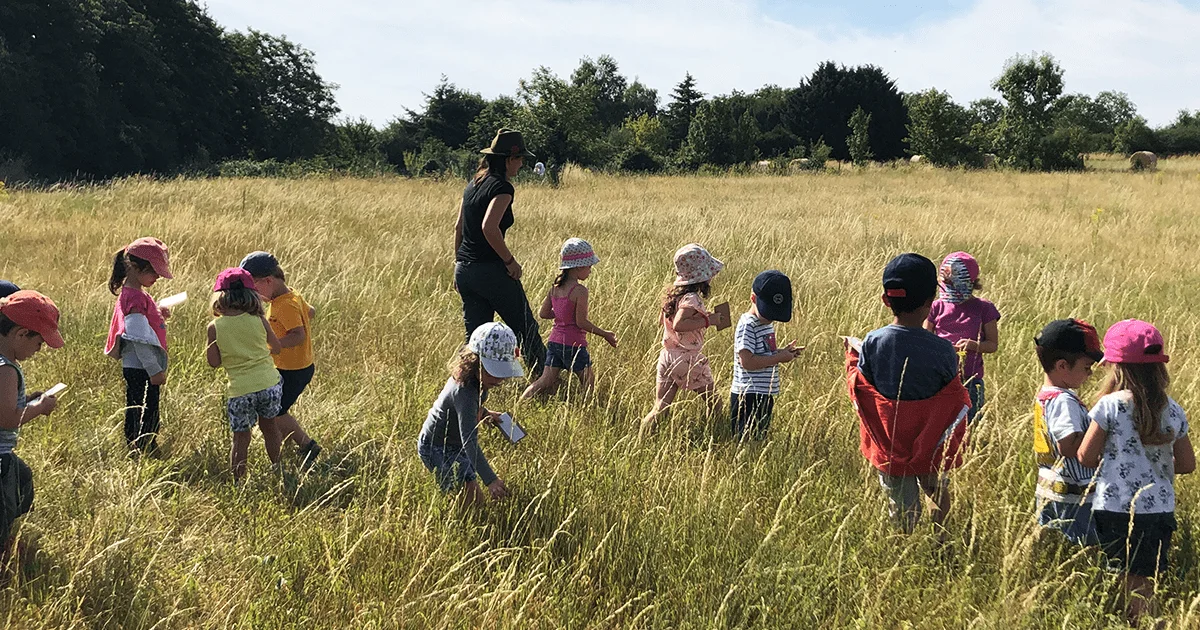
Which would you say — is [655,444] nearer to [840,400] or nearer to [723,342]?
[840,400]

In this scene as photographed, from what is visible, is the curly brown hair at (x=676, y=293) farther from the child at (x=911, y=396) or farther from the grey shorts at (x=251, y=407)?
the grey shorts at (x=251, y=407)

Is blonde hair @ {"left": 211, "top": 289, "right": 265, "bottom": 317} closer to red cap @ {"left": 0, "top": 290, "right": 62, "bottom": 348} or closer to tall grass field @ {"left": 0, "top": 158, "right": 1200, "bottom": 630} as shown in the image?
tall grass field @ {"left": 0, "top": 158, "right": 1200, "bottom": 630}

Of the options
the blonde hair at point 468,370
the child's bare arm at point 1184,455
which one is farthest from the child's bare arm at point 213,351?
the child's bare arm at point 1184,455

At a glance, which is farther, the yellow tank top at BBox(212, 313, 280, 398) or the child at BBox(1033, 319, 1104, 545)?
the yellow tank top at BBox(212, 313, 280, 398)

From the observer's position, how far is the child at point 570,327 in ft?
15.9

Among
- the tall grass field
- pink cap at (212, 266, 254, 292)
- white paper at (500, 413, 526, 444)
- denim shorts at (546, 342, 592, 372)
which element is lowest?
the tall grass field

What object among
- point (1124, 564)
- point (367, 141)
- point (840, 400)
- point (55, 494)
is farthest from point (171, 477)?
point (367, 141)

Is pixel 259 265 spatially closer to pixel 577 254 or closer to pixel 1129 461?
pixel 577 254

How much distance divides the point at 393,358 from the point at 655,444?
2374 mm

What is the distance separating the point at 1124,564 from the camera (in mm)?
2846

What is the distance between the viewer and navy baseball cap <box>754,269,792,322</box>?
12.4ft

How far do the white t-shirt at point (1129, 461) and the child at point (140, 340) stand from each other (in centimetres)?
403

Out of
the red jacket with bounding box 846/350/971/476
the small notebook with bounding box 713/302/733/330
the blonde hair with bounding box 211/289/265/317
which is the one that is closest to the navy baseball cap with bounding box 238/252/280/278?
the blonde hair with bounding box 211/289/265/317

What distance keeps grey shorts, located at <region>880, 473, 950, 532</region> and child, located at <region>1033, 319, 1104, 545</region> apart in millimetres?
375
